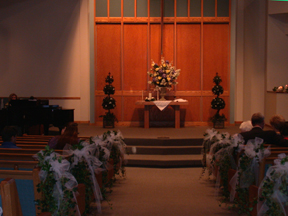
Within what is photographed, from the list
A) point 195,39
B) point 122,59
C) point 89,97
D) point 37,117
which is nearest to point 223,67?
point 195,39

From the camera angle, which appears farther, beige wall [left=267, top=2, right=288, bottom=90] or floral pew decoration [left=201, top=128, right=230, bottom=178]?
beige wall [left=267, top=2, right=288, bottom=90]

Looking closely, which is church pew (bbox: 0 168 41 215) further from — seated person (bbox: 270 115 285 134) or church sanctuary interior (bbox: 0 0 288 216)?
church sanctuary interior (bbox: 0 0 288 216)

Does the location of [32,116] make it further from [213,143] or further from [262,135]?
[262,135]

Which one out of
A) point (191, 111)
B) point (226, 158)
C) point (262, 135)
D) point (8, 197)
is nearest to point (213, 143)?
point (226, 158)

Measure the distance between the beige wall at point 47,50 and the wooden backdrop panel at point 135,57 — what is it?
5.39ft

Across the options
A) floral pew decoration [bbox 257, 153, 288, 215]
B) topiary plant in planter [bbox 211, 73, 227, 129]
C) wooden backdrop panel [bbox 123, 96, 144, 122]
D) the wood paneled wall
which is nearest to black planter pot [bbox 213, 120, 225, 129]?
topiary plant in planter [bbox 211, 73, 227, 129]

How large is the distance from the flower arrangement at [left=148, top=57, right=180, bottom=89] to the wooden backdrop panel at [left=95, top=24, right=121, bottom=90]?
1.18m

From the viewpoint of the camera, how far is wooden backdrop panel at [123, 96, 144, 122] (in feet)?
34.0

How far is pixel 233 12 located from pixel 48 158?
8.76 m

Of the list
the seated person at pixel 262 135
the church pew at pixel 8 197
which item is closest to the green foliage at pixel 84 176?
the church pew at pixel 8 197

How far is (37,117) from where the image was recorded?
8.03 meters

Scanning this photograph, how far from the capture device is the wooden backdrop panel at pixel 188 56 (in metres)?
10.3

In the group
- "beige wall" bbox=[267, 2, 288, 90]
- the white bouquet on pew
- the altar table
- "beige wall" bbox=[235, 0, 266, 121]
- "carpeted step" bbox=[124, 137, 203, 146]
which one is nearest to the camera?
the white bouquet on pew

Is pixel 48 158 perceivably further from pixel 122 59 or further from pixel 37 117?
pixel 122 59
